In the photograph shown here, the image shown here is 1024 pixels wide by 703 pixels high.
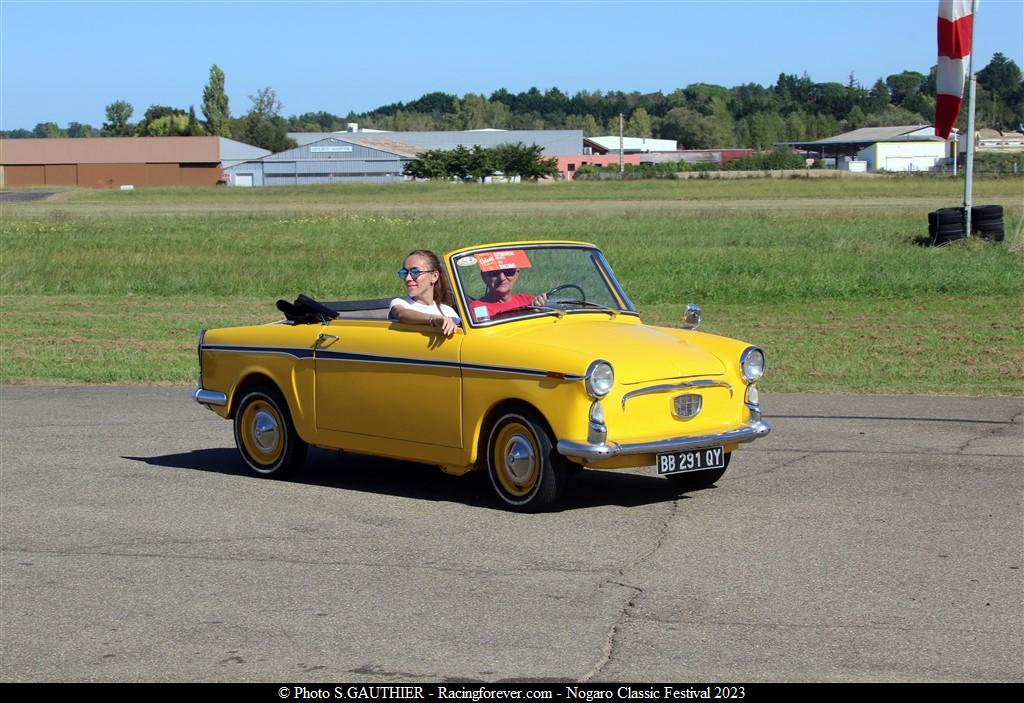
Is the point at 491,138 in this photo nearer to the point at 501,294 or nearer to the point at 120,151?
the point at 120,151

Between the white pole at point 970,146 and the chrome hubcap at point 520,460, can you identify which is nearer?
the chrome hubcap at point 520,460

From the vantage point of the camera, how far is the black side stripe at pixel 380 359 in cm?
771

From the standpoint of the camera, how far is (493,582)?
640cm

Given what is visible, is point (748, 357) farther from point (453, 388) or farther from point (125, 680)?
point (125, 680)

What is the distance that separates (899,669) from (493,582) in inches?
83.1

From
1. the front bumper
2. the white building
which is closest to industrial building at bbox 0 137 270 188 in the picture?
the white building

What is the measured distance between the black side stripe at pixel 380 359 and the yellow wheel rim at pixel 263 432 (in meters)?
0.42

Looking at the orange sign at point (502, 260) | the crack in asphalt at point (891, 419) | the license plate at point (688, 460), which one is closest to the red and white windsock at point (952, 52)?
the crack in asphalt at point (891, 419)

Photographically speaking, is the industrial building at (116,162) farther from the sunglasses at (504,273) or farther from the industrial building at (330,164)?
the sunglasses at (504,273)

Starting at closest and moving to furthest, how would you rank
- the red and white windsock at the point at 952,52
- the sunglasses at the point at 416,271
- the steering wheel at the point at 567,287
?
the sunglasses at the point at 416,271
the steering wheel at the point at 567,287
the red and white windsock at the point at 952,52

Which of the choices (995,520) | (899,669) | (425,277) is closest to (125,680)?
(899,669)

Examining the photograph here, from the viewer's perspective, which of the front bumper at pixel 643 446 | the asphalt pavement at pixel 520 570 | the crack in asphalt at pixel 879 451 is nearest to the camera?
the asphalt pavement at pixel 520 570

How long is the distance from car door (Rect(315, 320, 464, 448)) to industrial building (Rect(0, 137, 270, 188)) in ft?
412

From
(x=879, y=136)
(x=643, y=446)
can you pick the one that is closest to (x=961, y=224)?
(x=643, y=446)
